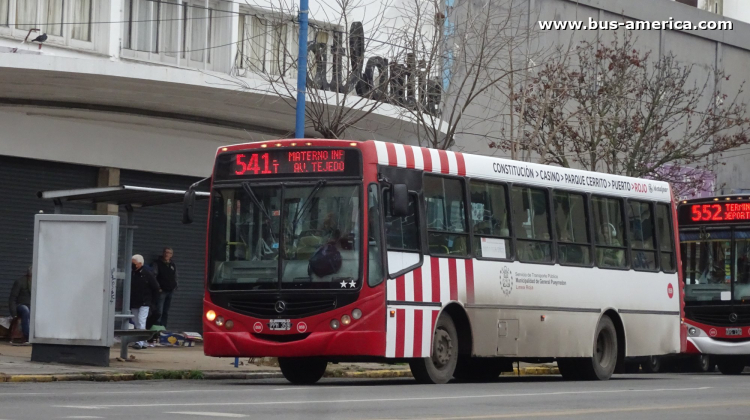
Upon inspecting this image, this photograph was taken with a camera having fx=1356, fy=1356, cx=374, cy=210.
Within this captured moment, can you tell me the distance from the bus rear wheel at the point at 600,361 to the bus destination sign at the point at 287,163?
5.56 meters

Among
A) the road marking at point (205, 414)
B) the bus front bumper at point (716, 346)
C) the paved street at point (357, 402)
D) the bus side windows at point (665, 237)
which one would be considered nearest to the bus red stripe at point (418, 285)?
the paved street at point (357, 402)

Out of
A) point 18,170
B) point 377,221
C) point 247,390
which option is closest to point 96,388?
point 247,390

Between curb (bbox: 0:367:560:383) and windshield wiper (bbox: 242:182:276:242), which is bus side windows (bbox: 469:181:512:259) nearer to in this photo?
windshield wiper (bbox: 242:182:276:242)

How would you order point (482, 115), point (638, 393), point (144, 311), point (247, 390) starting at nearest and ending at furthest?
point (247, 390) → point (638, 393) → point (144, 311) → point (482, 115)

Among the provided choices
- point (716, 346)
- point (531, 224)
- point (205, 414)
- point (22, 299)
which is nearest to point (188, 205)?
point (531, 224)

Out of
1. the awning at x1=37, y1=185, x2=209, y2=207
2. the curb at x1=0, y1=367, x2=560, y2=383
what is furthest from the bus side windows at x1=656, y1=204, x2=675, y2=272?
the awning at x1=37, y1=185, x2=209, y2=207

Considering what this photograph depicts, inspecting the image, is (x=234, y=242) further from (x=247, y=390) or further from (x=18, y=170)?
(x=18, y=170)

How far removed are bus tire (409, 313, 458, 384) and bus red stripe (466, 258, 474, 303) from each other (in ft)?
1.24

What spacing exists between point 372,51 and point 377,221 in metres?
11.1

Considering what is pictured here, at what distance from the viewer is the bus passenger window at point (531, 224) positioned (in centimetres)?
1780

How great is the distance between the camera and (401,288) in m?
15.7

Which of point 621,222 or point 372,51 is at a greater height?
point 372,51

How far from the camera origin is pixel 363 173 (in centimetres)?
1557

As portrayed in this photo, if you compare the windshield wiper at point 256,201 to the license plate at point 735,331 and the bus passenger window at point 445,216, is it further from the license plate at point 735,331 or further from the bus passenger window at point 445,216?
the license plate at point 735,331
